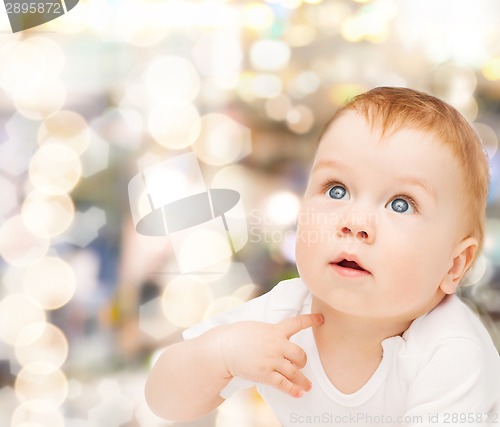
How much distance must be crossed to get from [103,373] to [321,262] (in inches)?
30.9

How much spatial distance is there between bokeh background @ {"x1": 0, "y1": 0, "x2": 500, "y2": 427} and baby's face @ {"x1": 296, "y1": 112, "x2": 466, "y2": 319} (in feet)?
2.02

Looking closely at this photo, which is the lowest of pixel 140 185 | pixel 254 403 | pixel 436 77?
pixel 254 403

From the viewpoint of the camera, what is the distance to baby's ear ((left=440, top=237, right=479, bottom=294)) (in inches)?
35.7

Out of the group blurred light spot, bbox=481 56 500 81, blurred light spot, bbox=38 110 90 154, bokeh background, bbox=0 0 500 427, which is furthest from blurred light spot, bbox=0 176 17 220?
blurred light spot, bbox=481 56 500 81

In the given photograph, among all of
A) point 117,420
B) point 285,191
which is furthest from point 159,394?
point 285,191

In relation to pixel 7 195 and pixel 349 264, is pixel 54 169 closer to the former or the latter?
pixel 7 195

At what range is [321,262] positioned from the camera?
867 mm

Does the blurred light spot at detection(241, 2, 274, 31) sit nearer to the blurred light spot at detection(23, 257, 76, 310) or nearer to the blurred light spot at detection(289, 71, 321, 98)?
the blurred light spot at detection(289, 71, 321, 98)

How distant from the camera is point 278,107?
60.8 inches

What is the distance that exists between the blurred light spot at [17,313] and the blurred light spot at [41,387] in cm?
9

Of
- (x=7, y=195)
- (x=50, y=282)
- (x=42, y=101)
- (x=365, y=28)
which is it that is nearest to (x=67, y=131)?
(x=42, y=101)

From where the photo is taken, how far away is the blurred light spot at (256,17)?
1.55 meters

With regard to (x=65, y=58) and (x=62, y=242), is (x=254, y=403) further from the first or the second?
(x=65, y=58)

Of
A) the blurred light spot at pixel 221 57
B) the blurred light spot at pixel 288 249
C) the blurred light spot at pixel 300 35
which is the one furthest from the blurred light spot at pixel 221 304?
the blurred light spot at pixel 300 35
